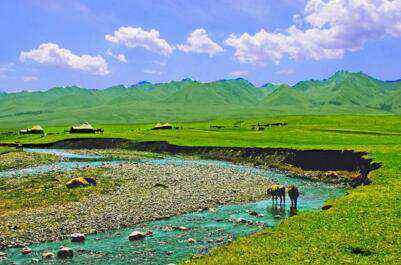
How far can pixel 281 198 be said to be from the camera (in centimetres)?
5506

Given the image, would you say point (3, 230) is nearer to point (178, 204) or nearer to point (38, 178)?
point (178, 204)

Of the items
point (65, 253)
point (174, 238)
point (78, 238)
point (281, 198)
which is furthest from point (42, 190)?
point (281, 198)

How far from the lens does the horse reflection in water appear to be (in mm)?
51756

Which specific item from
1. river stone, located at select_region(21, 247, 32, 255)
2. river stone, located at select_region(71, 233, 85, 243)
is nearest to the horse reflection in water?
river stone, located at select_region(71, 233, 85, 243)

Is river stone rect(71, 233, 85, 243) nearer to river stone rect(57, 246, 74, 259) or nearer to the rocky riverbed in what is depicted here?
the rocky riverbed

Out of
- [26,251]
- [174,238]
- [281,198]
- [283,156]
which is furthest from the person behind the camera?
[283,156]

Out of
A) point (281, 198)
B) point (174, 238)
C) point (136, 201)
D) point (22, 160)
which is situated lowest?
point (174, 238)

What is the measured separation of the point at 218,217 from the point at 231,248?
16.1m

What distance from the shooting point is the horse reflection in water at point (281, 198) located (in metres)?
51.8

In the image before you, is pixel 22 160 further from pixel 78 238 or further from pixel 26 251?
pixel 26 251

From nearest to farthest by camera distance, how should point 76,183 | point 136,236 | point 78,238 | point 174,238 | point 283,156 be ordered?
point 78,238, point 136,236, point 174,238, point 76,183, point 283,156

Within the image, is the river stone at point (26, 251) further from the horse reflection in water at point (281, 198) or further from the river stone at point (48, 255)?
the horse reflection in water at point (281, 198)

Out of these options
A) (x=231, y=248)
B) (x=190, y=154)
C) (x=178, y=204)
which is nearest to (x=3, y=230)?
(x=178, y=204)

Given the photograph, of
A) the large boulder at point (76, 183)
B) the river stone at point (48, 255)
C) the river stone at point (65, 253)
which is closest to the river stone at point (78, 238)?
the river stone at point (65, 253)
